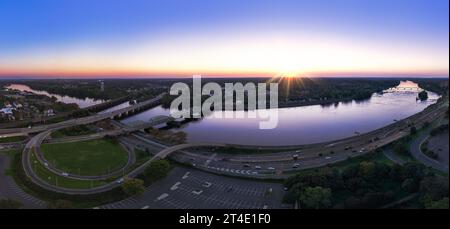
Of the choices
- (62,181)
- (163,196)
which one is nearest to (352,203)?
(163,196)

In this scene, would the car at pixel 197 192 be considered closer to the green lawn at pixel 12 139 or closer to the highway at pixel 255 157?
the highway at pixel 255 157

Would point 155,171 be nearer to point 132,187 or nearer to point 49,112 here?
point 132,187

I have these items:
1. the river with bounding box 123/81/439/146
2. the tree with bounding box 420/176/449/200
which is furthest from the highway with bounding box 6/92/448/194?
the tree with bounding box 420/176/449/200

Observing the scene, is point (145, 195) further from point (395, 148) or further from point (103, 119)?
point (103, 119)

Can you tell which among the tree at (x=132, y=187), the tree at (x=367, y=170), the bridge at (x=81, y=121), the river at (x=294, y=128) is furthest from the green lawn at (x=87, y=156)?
the tree at (x=367, y=170)

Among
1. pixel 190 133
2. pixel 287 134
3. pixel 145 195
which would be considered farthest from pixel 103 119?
pixel 145 195

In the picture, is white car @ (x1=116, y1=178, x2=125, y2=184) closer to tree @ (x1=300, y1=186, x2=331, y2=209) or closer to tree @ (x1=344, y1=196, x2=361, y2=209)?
tree @ (x1=300, y1=186, x2=331, y2=209)
